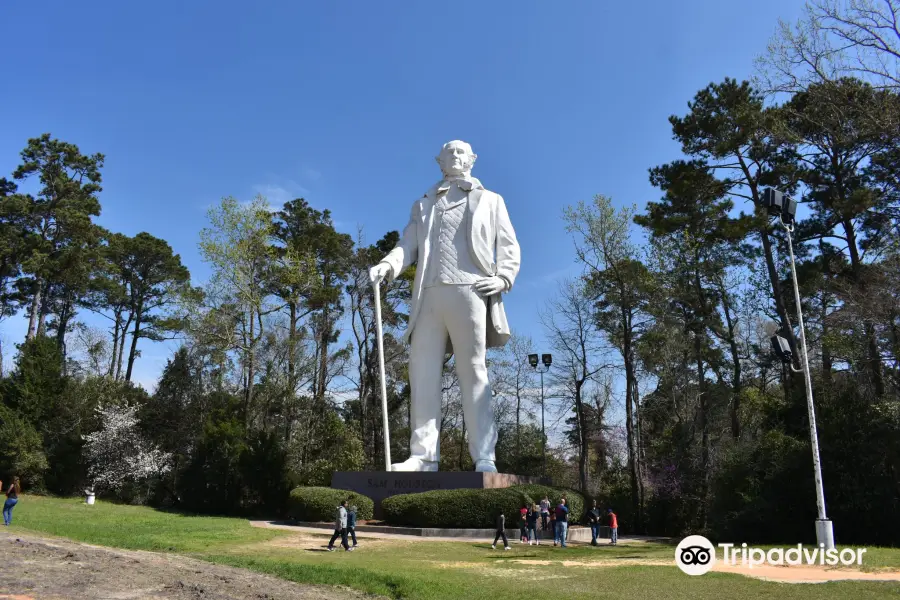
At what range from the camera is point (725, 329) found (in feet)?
82.8

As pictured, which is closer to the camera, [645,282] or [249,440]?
[249,440]

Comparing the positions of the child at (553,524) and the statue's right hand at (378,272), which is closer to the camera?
the child at (553,524)

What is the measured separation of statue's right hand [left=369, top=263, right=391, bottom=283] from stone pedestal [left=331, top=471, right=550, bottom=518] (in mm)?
4262

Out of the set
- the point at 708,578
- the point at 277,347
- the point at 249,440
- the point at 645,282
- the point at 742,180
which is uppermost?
the point at 742,180

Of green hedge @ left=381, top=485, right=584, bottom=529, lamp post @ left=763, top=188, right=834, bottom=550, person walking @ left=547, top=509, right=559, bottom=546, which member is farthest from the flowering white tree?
lamp post @ left=763, top=188, right=834, bottom=550

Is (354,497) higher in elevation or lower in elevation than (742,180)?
lower

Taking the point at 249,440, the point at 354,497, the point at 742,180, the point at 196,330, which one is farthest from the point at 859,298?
the point at 196,330

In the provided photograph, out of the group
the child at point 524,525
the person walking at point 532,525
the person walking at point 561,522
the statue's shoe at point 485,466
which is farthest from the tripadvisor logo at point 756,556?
the statue's shoe at point 485,466

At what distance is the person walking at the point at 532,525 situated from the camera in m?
13.0

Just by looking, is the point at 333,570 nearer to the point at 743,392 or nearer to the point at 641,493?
the point at 641,493

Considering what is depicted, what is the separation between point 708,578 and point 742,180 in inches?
628

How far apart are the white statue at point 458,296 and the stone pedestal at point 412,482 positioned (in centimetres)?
33

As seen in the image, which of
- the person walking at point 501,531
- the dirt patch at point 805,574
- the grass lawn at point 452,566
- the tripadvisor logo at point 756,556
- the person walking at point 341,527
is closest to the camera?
the grass lawn at point 452,566

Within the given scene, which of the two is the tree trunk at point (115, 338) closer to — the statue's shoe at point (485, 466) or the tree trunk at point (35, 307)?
the tree trunk at point (35, 307)
